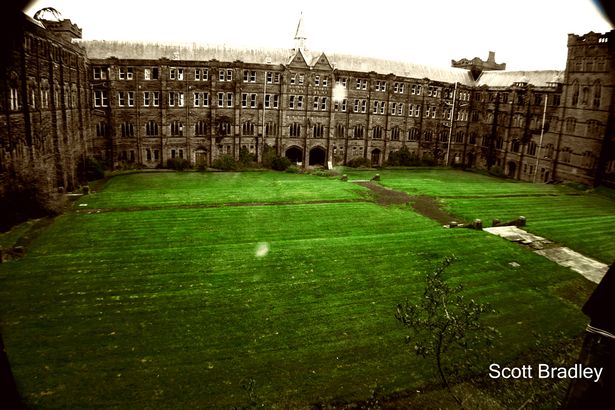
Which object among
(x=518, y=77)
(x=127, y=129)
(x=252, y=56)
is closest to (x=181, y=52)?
(x=252, y=56)

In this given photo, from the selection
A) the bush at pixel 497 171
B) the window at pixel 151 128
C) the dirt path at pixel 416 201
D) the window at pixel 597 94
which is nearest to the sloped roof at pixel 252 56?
the window at pixel 151 128

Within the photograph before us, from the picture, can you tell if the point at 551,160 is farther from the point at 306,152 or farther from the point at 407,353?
the point at 407,353

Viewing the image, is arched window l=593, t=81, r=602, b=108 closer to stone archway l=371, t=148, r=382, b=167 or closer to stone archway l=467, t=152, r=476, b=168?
stone archway l=467, t=152, r=476, b=168

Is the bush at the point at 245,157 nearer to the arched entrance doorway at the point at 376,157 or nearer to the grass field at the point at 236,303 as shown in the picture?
the arched entrance doorway at the point at 376,157

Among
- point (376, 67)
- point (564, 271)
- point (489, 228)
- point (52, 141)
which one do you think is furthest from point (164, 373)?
point (376, 67)

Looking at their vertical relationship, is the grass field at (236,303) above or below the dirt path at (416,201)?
below

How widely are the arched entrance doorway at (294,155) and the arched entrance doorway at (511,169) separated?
107 ft

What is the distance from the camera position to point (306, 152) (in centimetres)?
6725

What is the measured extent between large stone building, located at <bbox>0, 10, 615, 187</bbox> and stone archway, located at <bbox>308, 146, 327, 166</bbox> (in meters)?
0.23

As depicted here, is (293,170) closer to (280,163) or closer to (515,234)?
(280,163)

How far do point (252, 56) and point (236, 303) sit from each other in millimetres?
52296

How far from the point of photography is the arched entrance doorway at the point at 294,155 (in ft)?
224

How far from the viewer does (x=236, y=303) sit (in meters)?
20.5

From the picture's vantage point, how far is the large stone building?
Result: 54.1 m
